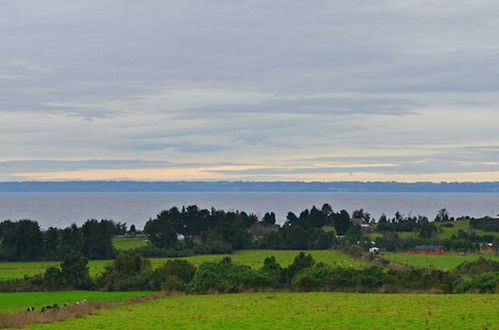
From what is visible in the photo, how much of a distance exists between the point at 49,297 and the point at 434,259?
188 ft

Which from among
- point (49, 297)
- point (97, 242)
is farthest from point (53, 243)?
point (49, 297)

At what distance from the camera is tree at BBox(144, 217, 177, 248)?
12250 cm

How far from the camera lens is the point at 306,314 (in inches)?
1571

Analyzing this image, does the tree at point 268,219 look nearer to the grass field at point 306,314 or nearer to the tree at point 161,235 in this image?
the tree at point 161,235

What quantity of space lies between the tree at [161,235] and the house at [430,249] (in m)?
41.9

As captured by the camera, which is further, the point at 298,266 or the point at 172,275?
the point at 172,275

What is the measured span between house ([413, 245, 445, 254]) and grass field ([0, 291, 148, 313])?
61.0 metres

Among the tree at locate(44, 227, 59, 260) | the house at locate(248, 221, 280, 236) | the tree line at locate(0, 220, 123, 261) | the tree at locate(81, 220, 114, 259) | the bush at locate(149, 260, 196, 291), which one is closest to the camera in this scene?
the bush at locate(149, 260, 196, 291)

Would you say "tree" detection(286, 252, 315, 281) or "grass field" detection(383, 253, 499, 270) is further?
"grass field" detection(383, 253, 499, 270)

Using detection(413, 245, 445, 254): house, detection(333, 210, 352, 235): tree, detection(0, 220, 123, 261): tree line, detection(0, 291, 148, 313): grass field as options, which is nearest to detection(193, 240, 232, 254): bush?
detection(0, 220, 123, 261): tree line

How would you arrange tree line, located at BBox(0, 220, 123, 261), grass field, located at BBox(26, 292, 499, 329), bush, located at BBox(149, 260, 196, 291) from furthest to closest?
tree line, located at BBox(0, 220, 123, 261), bush, located at BBox(149, 260, 196, 291), grass field, located at BBox(26, 292, 499, 329)

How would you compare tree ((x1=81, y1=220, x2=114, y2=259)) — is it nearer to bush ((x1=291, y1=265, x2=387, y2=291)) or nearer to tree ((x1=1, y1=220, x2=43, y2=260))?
tree ((x1=1, y1=220, x2=43, y2=260))

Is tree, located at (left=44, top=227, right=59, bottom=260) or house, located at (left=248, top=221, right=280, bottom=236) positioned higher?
house, located at (left=248, top=221, right=280, bottom=236)

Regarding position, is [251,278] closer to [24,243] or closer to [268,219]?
[24,243]
